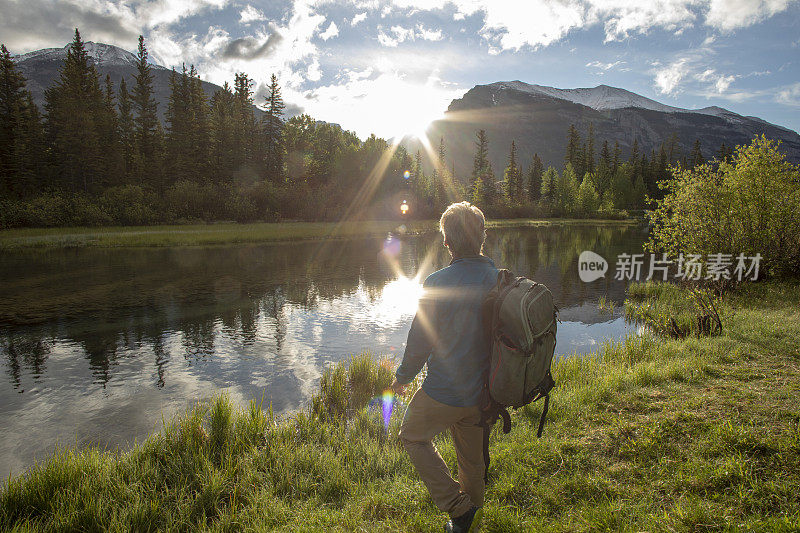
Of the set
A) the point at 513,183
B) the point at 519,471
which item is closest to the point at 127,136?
the point at 519,471

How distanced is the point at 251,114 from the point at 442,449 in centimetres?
9890

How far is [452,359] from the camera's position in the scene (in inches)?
139

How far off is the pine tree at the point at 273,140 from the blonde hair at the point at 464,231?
83619 millimetres

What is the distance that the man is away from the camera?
3.52 metres

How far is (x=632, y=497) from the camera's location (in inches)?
168

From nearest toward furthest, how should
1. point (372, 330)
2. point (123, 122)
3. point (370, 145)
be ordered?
1. point (372, 330)
2. point (123, 122)
3. point (370, 145)

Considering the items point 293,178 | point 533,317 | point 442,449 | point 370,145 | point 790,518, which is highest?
point 370,145

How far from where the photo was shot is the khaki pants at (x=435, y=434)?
361 cm

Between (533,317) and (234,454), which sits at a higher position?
(533,317)

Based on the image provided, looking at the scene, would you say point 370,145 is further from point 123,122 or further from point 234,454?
point 234,454

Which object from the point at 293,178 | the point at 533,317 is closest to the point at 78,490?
the point at 533,317

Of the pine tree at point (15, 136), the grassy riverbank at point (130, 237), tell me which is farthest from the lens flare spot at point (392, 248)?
the pine tree at point (15, 136)

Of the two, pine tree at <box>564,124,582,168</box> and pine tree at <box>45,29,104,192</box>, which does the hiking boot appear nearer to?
pine tree at <box>45,29,104,192</box>

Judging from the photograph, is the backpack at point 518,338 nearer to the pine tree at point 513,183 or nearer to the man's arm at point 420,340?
the man's arm at point 420,340
